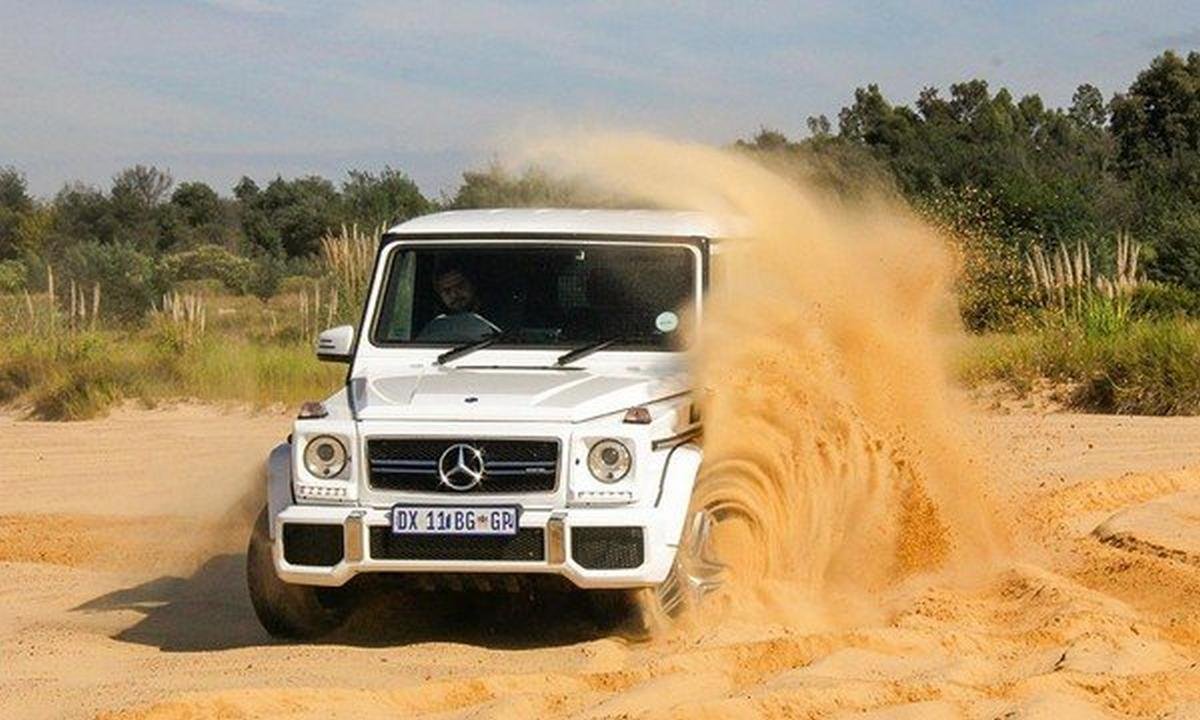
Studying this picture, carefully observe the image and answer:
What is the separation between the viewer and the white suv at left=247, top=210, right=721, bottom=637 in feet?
27.9

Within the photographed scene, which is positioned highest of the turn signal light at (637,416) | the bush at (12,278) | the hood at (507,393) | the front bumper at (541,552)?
the hood at (507,393)

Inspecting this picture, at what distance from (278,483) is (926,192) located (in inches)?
1174

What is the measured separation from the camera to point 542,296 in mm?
10016

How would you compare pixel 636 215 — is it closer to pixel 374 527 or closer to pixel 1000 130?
pixel 374 527

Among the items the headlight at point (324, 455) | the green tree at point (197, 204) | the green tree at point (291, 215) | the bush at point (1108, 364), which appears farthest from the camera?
the green tree at point (197, 204)

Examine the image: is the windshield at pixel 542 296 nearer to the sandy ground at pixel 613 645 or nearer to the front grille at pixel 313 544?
the sandy ground at pixel 613 645

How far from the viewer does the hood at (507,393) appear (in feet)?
28.7

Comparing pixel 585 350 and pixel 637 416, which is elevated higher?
pixel 585 350

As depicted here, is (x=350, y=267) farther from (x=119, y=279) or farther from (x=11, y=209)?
(x=11, y=209)

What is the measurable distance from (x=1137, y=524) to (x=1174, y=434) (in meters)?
5.67

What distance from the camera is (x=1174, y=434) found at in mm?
17672

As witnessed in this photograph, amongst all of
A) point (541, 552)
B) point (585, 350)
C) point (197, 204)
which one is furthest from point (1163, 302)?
point (197, 204)

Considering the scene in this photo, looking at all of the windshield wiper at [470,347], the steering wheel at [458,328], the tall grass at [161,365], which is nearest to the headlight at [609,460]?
the windshield wiper at [470,347]

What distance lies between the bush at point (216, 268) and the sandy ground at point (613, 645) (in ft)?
109
